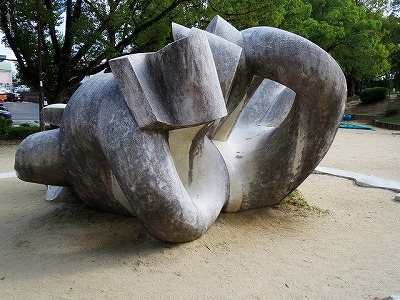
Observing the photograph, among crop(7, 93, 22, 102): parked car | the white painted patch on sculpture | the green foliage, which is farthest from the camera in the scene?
crop(7, 93, 22, 102): parked car

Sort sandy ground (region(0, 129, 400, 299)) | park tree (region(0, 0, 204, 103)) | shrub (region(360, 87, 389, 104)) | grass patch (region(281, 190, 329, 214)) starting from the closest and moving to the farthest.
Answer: sandy ground (region(0, 129, 400, 299)) < grass patch (region(281, 190, 329, 214)) < park tree (region(0, 0, 204, 103)) < shrub (region(360, 87, 389, 104))

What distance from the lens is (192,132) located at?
371 cm

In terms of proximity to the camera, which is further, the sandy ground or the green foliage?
the green foliage

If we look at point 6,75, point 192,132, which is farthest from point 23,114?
point 6,75

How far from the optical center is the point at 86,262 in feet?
11.6

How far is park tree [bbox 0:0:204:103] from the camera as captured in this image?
12.3 m

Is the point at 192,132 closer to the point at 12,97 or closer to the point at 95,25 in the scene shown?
the point at 95,25

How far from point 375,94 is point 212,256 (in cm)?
2698

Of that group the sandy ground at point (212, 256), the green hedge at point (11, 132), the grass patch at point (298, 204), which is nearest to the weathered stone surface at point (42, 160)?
the sandy ground at point (212, 256)

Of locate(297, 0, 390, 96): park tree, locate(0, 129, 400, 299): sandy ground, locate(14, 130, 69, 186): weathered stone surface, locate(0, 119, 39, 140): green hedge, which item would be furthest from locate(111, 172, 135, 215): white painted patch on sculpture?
locate(297, 0, 390, 96): park tree

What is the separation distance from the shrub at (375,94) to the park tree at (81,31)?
18232mm

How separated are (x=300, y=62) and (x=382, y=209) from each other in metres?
2.34

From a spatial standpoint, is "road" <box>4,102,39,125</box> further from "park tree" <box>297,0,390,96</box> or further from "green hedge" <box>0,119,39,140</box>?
"park tree" <box>297,0,390,96</box>

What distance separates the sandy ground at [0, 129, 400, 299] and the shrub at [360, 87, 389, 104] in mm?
24432
